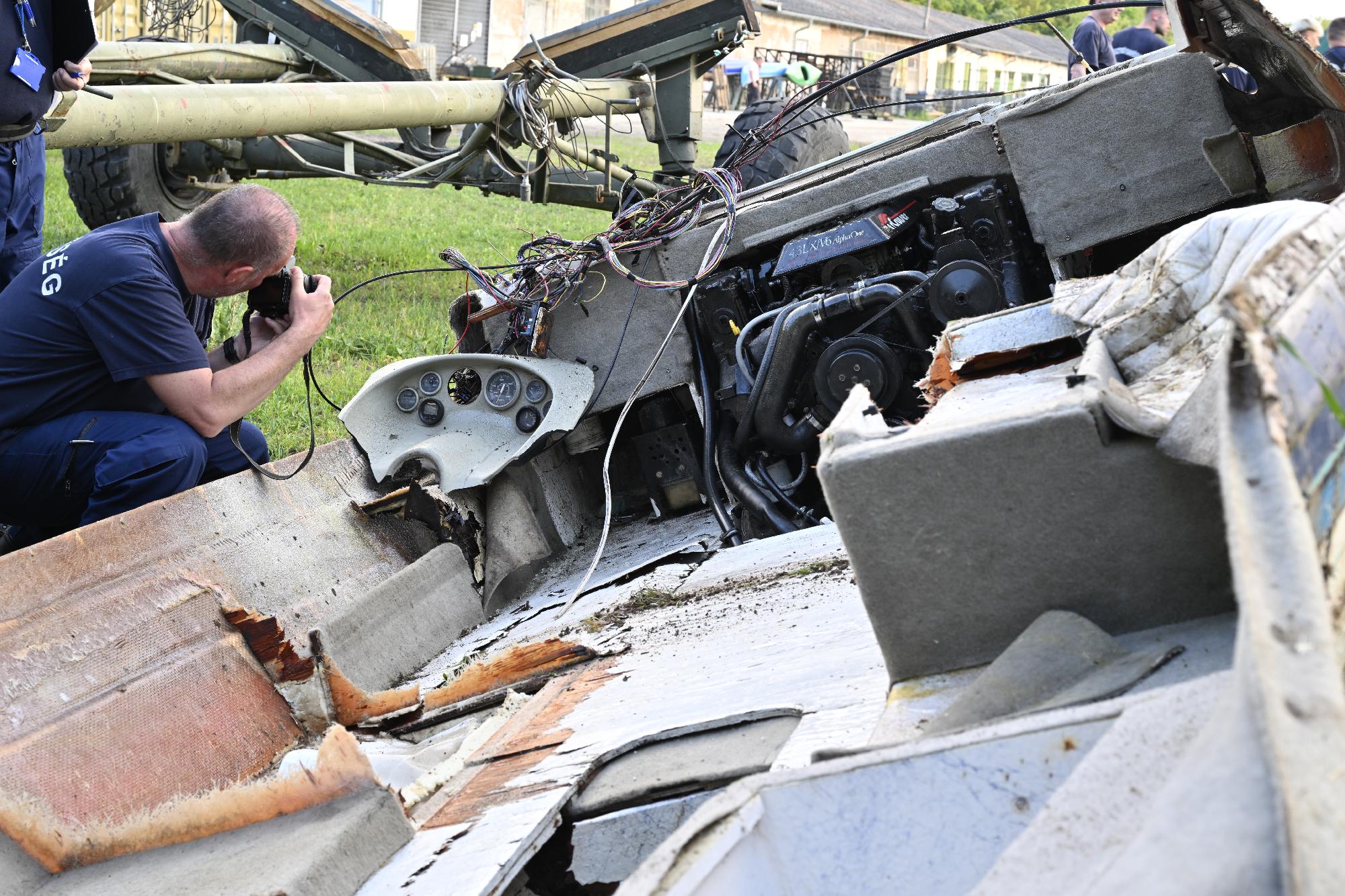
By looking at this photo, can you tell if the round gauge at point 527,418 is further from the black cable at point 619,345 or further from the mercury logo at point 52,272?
the mercury logo at point 52,272

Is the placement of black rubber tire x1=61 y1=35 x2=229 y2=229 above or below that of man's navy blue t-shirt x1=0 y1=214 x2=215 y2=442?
above

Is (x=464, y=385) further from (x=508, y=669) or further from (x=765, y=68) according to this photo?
(x=765, y=68)

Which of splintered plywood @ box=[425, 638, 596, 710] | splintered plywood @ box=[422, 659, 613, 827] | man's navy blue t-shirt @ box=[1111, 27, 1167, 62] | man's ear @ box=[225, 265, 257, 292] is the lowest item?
splintered plywood @ box=[425, 638, 596, 710]

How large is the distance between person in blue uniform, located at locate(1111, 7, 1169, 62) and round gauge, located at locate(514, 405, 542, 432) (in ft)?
20.8

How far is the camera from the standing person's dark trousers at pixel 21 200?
4652mm

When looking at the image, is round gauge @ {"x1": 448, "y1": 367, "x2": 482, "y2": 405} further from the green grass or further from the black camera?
the green grass

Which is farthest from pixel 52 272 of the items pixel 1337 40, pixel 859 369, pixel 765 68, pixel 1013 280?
pixel 765 68

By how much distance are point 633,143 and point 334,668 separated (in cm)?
2106

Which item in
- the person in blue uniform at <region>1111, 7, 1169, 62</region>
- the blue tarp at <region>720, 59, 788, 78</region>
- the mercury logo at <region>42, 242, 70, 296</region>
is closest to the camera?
the mercury logo at <region>42, 242, 70, 296</region>

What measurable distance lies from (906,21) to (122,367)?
51.3 m

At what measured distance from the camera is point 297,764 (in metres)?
2.82

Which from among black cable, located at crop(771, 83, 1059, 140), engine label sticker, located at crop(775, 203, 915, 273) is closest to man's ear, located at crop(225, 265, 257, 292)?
engine label sticker, located at crop(775, 203, 915, 273)

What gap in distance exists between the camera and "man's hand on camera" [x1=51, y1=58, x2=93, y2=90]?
14.5ft

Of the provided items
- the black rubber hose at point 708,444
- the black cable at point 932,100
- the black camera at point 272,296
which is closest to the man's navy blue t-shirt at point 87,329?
the black camera at point 272,296
